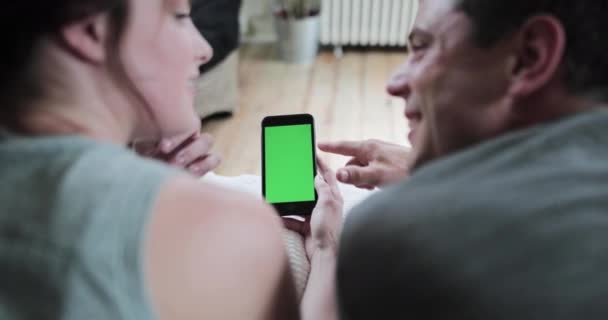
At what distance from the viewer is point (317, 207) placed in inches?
37.8

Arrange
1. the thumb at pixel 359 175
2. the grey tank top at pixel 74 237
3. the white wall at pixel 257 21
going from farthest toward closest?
the white wall at pixel 257 21
the thumb at pixel 359 175
the grey tank top at pixel 74 237

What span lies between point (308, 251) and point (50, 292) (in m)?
0.56

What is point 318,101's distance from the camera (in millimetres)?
2676

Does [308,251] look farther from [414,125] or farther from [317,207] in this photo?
[414,125]

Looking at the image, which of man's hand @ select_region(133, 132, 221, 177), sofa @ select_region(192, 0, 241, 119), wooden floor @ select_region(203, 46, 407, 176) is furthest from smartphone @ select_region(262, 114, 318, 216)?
sofa @ select_region(192, 0, 241, 119)

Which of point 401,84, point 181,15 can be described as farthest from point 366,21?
point 181,15

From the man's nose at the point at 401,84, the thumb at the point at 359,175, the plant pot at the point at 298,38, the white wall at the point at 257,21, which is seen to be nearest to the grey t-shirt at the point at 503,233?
the man's nose at the point at 401,84

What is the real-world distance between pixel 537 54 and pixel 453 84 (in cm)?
9

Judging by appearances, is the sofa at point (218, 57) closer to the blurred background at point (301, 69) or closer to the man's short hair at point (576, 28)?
the blurred background at point (301, 69)

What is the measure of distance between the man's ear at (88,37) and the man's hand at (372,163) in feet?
1.69

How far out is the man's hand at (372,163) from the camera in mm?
956

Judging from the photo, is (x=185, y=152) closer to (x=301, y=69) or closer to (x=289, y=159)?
(x=289, y=159)

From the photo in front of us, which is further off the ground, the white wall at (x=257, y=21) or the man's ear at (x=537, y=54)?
the man's ear at (x=537, y=54)

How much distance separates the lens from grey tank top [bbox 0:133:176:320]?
425 mm
